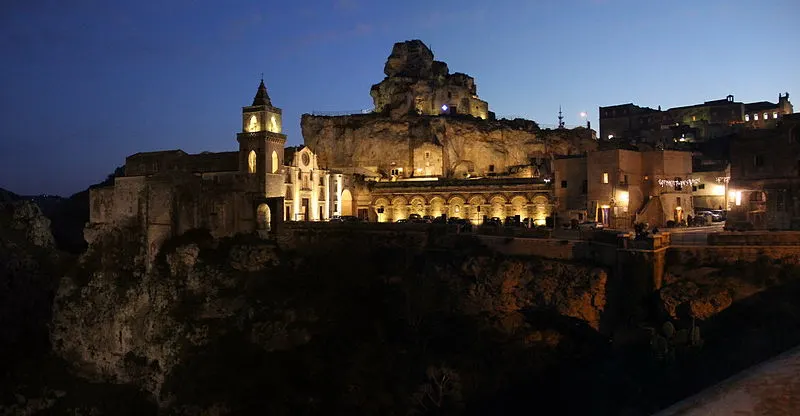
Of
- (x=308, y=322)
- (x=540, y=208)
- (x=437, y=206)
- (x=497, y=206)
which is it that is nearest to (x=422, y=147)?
(x=437, y=206)

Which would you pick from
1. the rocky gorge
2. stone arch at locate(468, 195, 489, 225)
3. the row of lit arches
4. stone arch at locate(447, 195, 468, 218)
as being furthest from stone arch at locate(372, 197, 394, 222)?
the rocky gorge

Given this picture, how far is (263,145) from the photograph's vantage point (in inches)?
1865

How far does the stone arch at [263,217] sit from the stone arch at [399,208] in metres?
18.1

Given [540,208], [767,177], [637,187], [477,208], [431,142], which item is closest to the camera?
[767,177]

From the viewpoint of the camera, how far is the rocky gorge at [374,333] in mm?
24859

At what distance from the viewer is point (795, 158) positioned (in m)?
33.2

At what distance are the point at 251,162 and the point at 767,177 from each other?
3593 cm

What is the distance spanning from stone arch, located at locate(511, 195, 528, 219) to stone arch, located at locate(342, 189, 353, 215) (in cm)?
1654

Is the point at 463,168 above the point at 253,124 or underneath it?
underneath

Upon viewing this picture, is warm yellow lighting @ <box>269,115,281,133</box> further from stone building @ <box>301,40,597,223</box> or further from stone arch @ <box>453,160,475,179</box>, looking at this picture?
stone arch @ <box>453,160,475,179</box>

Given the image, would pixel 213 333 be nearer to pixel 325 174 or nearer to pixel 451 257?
pixel 451 257

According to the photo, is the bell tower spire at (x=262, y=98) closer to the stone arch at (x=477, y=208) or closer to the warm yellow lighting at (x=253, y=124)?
the warm yellow lighting at (x=253, y=124)

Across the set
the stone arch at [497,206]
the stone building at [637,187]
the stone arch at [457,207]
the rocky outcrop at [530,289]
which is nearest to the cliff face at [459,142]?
the stone arch at [457,207]

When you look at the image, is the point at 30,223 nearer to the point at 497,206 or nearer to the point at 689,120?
the point at 497,206
